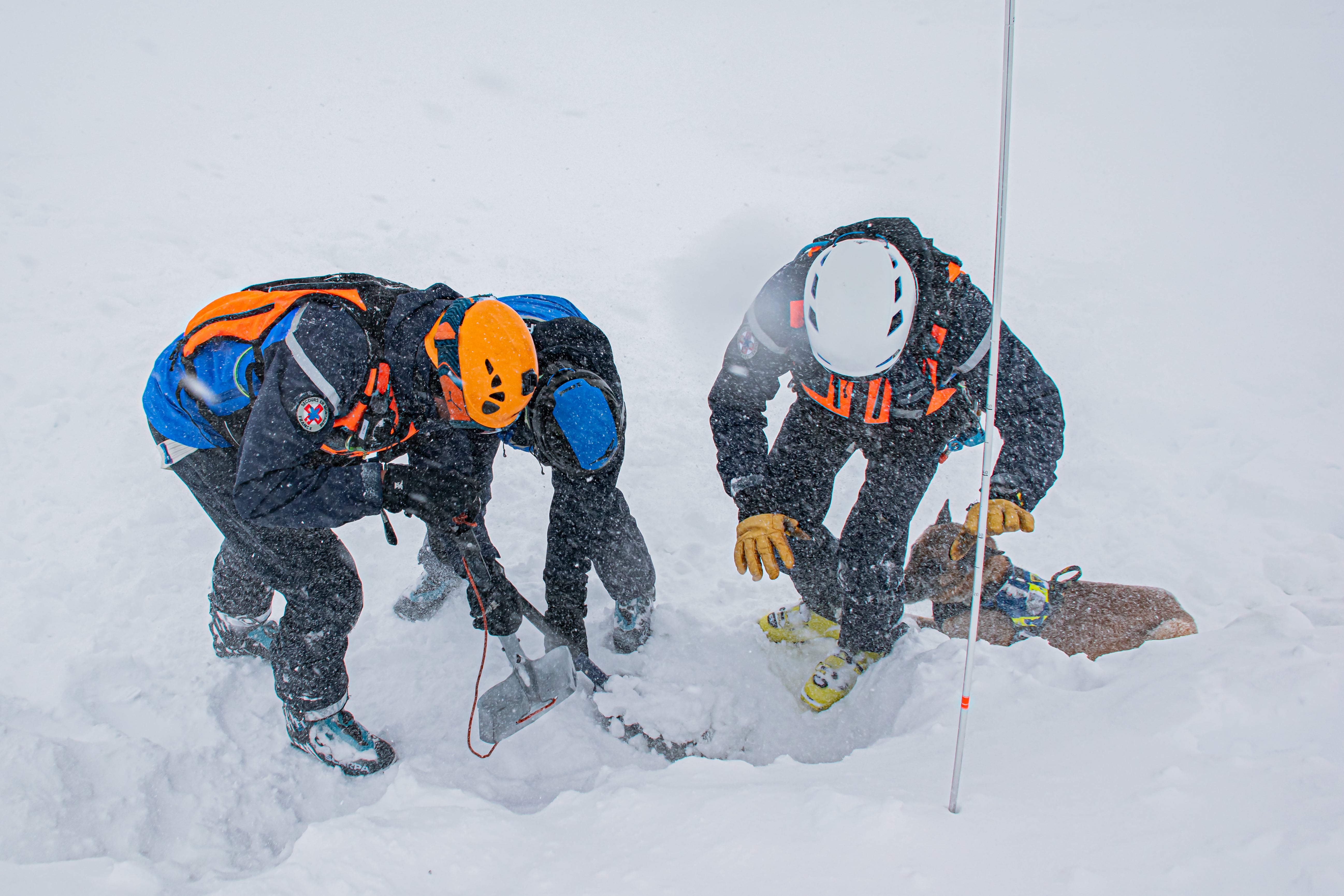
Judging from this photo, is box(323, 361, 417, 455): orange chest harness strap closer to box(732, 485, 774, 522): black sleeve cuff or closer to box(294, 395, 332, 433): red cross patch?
box(294, 395, 332, 433): red cross patch

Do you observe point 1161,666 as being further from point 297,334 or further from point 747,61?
point 747,61

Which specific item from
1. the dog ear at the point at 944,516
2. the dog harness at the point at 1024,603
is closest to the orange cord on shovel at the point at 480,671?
the dog ear at the point at 944,516

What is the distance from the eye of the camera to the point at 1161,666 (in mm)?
2074

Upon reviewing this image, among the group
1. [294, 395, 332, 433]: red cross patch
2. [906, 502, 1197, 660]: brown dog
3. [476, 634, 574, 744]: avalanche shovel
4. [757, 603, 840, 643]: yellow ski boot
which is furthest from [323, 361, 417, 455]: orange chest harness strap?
[906, 502, 1197, 660]: brown dog

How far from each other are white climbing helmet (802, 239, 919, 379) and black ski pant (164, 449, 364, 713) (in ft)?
6.10

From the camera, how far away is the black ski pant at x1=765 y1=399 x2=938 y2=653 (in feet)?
8.64

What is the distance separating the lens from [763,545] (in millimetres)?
2609

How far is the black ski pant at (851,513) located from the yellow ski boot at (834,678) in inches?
2.2

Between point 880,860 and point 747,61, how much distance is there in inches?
445

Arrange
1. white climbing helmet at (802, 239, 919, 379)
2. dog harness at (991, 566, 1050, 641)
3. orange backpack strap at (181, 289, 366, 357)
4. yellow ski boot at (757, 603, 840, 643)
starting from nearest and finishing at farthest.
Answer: orange backpack strap at (181, 289, 366, 357), white climbing helmet at (802, 239, 919, 379), dog harness at (991, 566, 1050, 641), yellow ski boot at (757, 603, 840, 643)

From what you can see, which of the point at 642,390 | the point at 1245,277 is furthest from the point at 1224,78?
the point at 642,390

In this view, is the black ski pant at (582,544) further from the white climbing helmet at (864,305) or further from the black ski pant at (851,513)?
the white climbing helmet at (864,305)

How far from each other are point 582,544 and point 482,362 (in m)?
0.95

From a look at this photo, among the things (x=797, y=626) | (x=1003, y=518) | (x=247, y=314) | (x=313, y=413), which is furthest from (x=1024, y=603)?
(x=247, y=314)
